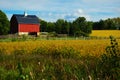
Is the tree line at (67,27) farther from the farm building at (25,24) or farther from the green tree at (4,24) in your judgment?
the farm building at (25,24)

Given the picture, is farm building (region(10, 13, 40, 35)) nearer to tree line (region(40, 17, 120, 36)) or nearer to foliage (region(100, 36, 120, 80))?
Result: tree line (region(40, 17, 120, 36))

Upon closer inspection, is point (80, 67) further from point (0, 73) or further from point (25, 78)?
point (25, 78)

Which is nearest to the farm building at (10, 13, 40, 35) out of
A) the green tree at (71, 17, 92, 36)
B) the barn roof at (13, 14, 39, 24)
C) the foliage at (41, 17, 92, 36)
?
the barn roof at (13, 14, 39, 24)

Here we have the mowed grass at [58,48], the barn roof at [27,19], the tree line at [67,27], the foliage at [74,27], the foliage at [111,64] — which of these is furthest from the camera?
the foliage at [74,27]

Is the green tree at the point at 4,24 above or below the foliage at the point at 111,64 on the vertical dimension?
below

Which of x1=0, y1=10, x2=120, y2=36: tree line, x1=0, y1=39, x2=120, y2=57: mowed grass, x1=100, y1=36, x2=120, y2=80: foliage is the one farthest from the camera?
x1=0, y1=10, x2=120, y2=36: tree line

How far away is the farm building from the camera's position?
97.8 metres

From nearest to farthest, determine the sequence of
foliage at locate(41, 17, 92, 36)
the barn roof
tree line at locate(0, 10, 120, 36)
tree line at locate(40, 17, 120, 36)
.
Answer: tree line at locate(0, 10, 120, 36) < the barn roof < tree line at locate(40, 17, 120, 36) < foliage at locate(41, 17, 92, 36)

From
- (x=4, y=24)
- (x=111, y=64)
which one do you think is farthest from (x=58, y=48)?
(x=4, y=24)

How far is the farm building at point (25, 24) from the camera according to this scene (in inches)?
3848

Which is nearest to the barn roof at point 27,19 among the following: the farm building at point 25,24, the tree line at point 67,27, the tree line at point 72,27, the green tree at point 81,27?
the farm building at point 25,24

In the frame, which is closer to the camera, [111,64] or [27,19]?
[111,64]

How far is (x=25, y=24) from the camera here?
98.0 m

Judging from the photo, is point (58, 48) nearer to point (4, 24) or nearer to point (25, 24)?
point (25, 24)
